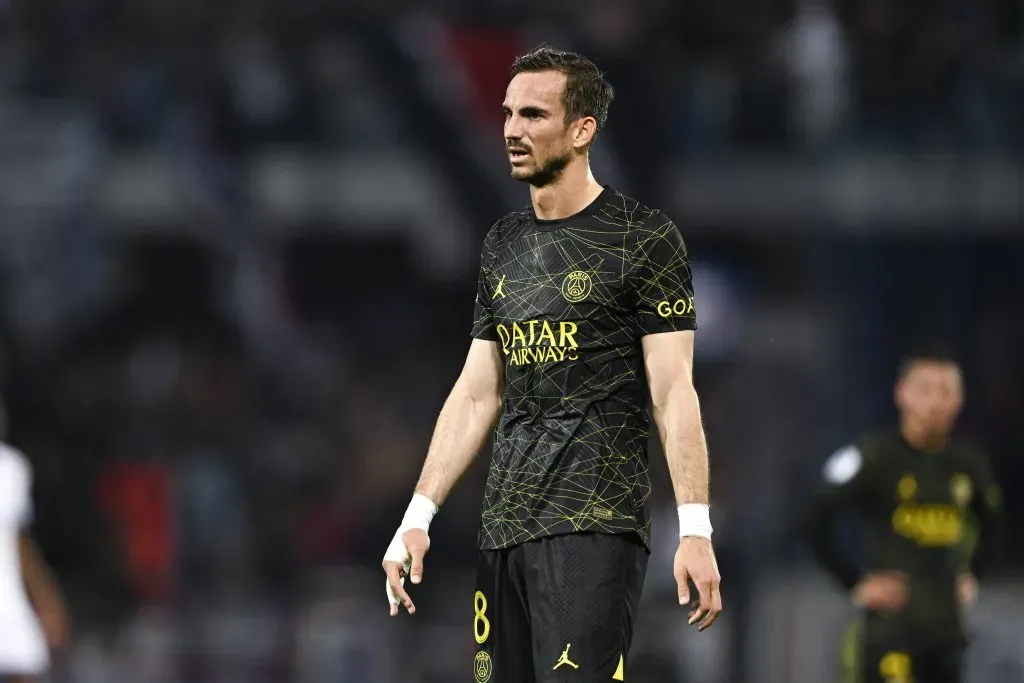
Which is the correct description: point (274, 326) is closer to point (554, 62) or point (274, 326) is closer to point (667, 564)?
point (667, 564)

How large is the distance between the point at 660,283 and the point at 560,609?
79 cm

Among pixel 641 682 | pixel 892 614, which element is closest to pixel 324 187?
pixel 641 682

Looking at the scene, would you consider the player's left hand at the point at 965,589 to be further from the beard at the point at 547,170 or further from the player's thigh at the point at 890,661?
the beard at the point at 547,170

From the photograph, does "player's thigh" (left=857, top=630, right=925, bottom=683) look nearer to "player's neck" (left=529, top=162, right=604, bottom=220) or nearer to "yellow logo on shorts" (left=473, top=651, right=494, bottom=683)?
"yellow logo on shorts" (left=473, top=651, right=494, bottom=683)

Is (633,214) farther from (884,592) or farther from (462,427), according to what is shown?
(884,592)

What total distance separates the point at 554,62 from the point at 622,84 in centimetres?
759

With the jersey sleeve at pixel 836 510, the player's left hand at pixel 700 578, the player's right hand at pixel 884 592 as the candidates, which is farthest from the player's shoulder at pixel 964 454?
the player's left hand at pixel 700 578

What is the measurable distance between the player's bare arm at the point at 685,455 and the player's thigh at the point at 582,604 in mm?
Result: 185

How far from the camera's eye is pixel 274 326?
12.6 metres

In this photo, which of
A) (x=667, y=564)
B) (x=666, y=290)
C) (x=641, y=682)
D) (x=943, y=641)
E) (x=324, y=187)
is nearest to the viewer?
(x=666, y=290)

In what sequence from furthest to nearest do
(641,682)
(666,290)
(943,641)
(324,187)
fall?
(324,187) < (641,682) < (943,641) < (666,290)

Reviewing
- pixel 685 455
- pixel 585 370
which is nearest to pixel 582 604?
pixel 685 455

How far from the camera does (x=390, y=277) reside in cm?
1286

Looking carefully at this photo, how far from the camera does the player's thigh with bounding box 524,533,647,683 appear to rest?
3.70 meters
